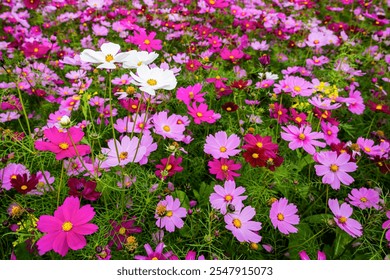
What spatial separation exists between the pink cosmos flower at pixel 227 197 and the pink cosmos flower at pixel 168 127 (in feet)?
0.80

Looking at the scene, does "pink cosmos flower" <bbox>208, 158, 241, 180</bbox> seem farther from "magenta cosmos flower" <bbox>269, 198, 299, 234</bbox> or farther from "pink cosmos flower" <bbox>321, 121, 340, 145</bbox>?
"pink cosmos flower" <bbox>321, 121, 340, 145</bbox>

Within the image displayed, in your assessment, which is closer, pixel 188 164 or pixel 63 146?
pixel 63 146

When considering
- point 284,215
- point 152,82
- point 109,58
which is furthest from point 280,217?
point 109,58

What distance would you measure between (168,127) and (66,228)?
520 mm

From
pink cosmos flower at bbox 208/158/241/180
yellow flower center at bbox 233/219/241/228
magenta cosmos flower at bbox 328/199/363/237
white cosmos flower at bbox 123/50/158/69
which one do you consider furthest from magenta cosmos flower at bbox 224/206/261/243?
white cosmos flower at bbox 123/50/158/69

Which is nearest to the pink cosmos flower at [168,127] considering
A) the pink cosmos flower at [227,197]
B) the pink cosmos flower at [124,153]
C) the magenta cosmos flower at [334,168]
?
the pink cosmos flower at [124,153]

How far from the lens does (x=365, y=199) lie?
1.12 metres

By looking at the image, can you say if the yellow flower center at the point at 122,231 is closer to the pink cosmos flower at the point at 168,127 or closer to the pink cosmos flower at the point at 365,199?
the pink cosmos flower at the point at 168,127

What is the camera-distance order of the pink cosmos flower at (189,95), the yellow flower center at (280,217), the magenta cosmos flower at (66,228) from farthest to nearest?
the pink cosmos flower at (189,95)
the yellow flower center at (280,217)
the magenta cosmos flower at (66,228)

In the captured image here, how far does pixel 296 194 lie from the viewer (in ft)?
4.09

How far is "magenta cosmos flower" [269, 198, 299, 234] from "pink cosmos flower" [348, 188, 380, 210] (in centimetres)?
24

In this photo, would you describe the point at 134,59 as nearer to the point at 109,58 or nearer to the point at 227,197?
the point at 109,58

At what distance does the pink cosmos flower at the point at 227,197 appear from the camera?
0.96 meters
